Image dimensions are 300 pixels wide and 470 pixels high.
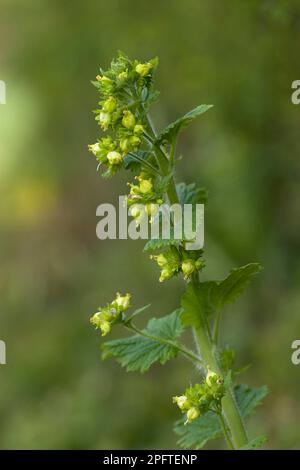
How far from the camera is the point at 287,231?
5.15 m

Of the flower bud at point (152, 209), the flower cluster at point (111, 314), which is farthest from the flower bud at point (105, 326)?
the flower bud at point (152, 209)

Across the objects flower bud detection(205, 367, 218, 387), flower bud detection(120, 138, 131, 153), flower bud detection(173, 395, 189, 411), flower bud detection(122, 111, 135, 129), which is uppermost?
flower bud detection(122, 111, 135, 129)

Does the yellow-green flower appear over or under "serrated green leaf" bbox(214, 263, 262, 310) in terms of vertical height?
over

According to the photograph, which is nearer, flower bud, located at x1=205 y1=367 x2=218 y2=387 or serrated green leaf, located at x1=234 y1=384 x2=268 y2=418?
flower bud, located at x1=205 y1=367 x2=218 y2=387

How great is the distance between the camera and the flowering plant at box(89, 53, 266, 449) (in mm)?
1935

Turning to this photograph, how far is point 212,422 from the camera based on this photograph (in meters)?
2.17

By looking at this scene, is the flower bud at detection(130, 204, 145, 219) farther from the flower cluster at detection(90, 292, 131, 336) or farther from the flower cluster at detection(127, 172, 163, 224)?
the flower cluster at detection(90, 292, 131, 336)

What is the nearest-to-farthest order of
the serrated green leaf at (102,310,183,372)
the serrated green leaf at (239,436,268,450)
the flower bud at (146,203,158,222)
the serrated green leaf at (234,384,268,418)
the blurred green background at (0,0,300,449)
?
1. the serrated green leaf at (239,436,268,450)
2. the flower bud at (146,203,158,222)
3. the serrated green leaf at (102,310,183,372)
4. the serrated green leaf at (234,384,268,418)
5. the blurred green background at (0,0,300,449)

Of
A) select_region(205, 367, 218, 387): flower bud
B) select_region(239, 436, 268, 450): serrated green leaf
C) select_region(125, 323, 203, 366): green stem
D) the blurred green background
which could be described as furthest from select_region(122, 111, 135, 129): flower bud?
the blurred green background

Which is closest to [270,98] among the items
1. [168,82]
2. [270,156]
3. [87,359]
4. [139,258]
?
[270,156]

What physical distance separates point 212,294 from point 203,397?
10.3 inches

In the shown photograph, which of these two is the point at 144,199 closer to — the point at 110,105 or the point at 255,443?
the point at 110,105

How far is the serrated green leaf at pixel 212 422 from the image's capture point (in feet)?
6.91

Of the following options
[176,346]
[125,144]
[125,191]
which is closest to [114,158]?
[125,144]
